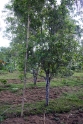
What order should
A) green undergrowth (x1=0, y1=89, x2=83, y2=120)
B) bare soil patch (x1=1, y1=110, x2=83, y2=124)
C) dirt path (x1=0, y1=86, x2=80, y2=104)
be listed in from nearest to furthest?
1. bare soil patch (x1=1, y1=110, x2=83, y2=124)
2. green undergrowth (x1=0, y1=89, x2=83, y2=120)
3. dirt path (x1=0, y1=86, x2=80, y2=104)

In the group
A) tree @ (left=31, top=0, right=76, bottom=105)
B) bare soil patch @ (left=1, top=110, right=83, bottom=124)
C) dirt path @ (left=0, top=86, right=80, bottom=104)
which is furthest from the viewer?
dirt path @ (left=0, top=86, right=80, bottom=104)

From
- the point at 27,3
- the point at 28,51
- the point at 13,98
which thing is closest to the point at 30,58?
the point at 28,51

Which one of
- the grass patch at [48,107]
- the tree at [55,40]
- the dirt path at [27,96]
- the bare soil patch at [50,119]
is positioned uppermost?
the tree at [55,40]

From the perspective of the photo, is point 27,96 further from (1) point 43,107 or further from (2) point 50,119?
(2) point 50,119

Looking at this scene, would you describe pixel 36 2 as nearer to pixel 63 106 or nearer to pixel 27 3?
pixel 27 3

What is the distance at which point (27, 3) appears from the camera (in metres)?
4.23

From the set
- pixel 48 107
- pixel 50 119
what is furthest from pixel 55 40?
pixel 50 119

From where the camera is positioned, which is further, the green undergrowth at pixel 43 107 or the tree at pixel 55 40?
the tree at pixel 55 40

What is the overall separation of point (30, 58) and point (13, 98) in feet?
5.45

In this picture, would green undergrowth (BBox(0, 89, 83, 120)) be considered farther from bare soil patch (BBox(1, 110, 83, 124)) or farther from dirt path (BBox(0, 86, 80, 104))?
dirt path (BBox(0, 86, 80, 104))

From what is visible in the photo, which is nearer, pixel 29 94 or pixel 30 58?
pixel 30 58

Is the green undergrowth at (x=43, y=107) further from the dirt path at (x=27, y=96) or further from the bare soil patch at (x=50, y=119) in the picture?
the dirt path at (x=27, y=96)

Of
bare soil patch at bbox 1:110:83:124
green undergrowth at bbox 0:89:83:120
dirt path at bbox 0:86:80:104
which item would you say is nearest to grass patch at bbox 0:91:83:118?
green undergrowth at bbox 0:89:83:120

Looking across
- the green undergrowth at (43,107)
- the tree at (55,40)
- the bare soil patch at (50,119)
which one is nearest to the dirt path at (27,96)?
the green undergrowth at (43,107)
